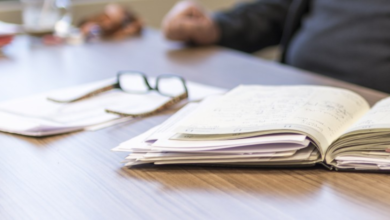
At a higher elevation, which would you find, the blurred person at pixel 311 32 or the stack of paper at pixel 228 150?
the blurred person at pixel 311 32

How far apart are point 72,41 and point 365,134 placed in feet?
3.70

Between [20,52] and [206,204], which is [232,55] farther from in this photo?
[206,204]

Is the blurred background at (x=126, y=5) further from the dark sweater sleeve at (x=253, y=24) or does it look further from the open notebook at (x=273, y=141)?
the open notebook at (x=273, y=141)

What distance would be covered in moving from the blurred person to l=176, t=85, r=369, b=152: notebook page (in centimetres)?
51

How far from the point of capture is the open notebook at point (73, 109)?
91cm

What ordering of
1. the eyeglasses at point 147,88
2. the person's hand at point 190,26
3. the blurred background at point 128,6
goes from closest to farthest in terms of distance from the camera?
the eyeglasses at point 147,88, the person's hand at point 190,26, the blurred background at point 128,6

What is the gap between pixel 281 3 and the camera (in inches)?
71.8

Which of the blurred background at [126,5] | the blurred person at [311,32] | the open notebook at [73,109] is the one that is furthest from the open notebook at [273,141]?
the blurred background at [126,5]

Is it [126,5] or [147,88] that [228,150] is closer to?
[147,88]

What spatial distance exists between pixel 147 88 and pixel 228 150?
40 cm

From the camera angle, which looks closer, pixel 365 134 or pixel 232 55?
pixel 365 134

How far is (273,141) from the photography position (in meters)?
0.72

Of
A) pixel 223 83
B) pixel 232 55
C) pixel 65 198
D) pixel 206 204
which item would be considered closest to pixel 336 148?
pixel 206 204

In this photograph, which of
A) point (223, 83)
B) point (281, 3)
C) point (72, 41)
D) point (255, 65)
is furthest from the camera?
point (281, 3)
